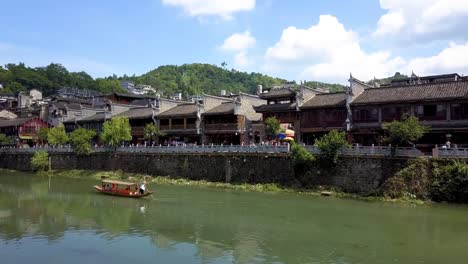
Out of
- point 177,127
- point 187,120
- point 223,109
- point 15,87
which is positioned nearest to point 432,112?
point 223,109

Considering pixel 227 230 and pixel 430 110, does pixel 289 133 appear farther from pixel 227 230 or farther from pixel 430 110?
pixel 227 230

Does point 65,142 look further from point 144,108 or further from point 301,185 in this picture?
point 301,185

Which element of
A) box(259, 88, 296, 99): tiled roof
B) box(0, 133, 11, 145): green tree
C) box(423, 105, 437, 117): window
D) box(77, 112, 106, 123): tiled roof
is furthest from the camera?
box(0, 133, 11, 145): green tree

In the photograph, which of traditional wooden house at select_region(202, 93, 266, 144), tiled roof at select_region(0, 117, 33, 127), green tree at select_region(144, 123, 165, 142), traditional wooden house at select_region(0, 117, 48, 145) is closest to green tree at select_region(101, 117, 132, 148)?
green tree at select_region(144, 123, 165, 142)

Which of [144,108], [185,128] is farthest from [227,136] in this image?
[144,108]

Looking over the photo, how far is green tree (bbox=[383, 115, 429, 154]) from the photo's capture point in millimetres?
41562

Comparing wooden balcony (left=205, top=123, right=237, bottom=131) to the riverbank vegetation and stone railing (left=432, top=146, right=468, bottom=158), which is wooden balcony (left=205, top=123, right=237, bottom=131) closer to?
the riverbank vegetation

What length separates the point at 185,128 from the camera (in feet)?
230

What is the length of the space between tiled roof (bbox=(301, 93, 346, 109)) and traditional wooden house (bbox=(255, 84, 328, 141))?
1136 millimetres

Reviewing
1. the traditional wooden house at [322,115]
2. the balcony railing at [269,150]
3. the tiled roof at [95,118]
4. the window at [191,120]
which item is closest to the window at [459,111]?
the balcony railing at [269,150]

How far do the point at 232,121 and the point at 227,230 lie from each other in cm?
3603

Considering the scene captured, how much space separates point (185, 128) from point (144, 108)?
13.2 meters

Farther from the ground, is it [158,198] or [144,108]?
[144,108]

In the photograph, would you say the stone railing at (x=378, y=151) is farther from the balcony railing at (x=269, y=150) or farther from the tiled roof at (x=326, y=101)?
the tiled roof at (x=326, y=101)
